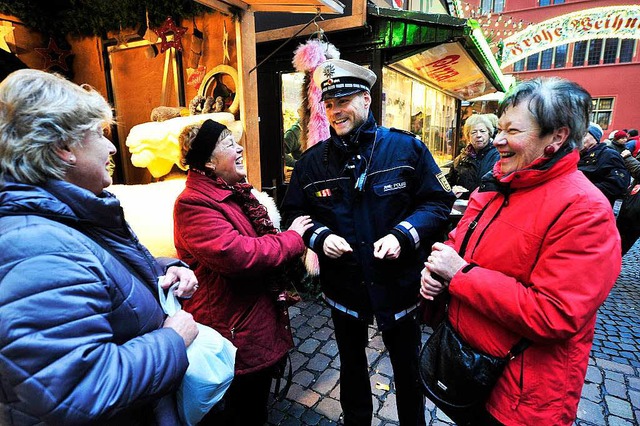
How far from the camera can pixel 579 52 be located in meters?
22.9

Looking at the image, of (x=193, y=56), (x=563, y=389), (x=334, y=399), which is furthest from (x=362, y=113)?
(x=334, y=399)

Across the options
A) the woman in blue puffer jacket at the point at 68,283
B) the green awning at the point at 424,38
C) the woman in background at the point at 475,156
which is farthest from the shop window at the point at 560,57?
the woman in blue puffer jacket at the point at 68,283

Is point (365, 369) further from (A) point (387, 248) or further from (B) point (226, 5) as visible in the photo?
(B) point (226, 5)

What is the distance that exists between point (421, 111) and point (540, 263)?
650 cm

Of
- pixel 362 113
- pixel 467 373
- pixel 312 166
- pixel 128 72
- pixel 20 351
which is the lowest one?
pixel 467 373

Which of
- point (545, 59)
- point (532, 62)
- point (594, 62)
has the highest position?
point (545, 59)

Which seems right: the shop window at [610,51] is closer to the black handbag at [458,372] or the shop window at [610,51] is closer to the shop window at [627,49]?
the shop window at [627,49]

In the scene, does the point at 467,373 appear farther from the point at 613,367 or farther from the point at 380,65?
the point at 380,65

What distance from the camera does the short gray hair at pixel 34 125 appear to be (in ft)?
3.21

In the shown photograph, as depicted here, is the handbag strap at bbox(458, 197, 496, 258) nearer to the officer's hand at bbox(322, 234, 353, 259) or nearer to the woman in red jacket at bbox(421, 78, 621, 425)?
the woman in red jacket at bbox(421, 78, 621, 425)

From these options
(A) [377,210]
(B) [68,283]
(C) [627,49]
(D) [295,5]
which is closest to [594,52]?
(C) [627,49]

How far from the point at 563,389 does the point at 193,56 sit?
11.8ft

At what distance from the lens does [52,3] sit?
3.40m

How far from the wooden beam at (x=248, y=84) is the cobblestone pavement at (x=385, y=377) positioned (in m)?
1.91
